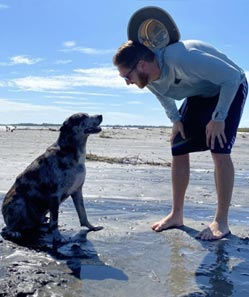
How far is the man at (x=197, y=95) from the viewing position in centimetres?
498

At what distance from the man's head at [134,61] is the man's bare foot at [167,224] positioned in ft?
5.12

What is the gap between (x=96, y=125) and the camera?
234 inches

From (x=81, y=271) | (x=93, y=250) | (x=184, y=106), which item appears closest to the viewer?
(x=81, y=271)

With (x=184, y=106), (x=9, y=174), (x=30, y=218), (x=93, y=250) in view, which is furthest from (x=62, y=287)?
(x=9, y=174)

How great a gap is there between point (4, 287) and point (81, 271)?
2.35 feet

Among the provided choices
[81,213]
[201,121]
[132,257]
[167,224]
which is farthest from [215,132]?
[81,213]

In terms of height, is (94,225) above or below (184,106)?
below

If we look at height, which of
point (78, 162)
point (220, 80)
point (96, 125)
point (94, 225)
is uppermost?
point (220, 80)

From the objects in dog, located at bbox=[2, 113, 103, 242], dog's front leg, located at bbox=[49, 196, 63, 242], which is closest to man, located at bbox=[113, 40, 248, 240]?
dog, located at bbox=[2, 113, 103, 242]

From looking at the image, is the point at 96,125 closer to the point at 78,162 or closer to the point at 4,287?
the point at 78,162

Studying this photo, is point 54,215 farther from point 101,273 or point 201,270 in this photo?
point 201,270

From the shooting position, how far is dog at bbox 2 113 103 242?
537 centimetres

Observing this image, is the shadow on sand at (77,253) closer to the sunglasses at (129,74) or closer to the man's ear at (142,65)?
the sunglasses at (129,74)

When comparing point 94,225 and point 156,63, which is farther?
point 94,225
